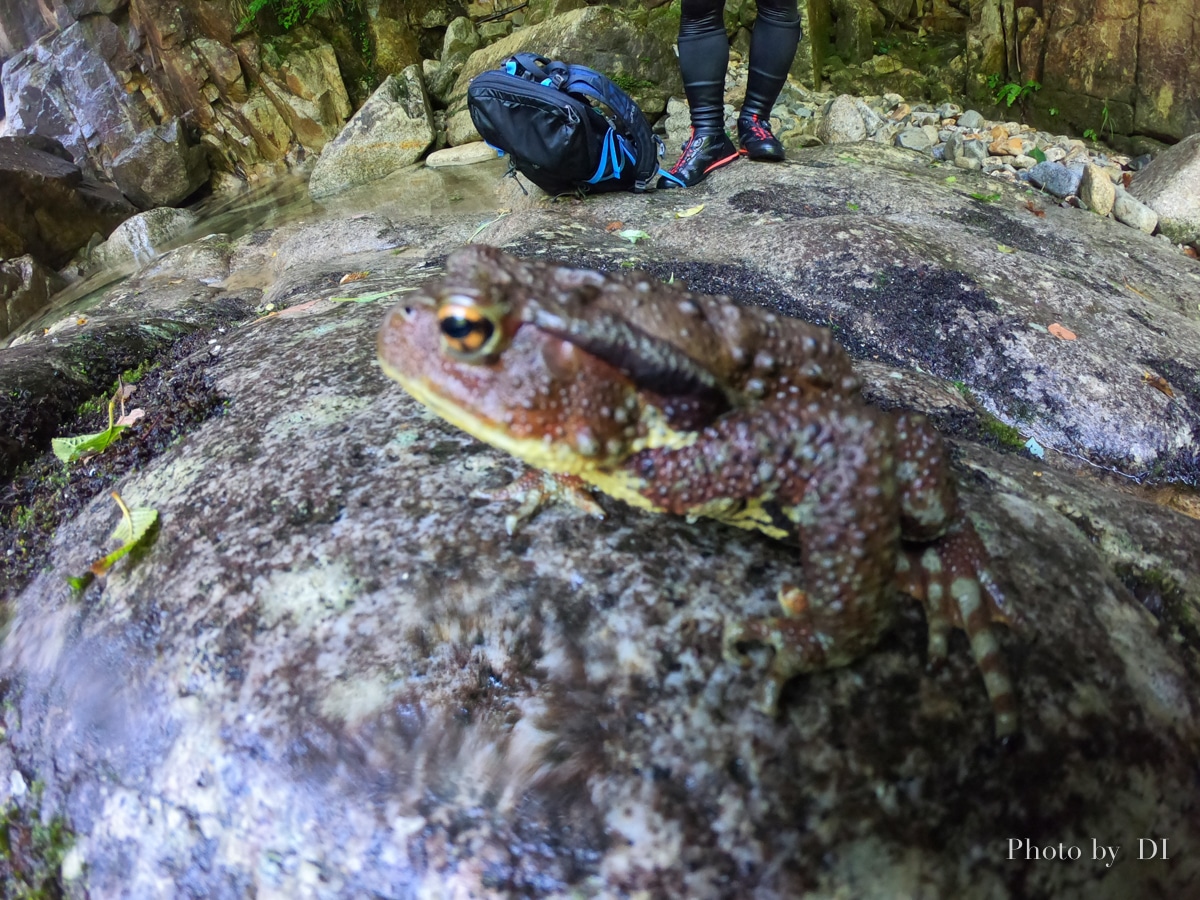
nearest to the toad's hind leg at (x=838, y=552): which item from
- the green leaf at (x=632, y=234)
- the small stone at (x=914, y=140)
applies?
the green leaf at (x=632, y=234)

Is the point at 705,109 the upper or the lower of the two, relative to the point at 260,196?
upper

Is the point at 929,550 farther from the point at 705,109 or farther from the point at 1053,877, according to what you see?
the point at 705,109

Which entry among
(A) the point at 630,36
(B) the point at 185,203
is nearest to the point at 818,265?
(A) the point at 630,36

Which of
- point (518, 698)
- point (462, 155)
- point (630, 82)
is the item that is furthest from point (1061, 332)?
point (462, 155)

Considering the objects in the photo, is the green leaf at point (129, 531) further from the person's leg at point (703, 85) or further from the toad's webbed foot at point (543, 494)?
the person's leg at point (703, 85)

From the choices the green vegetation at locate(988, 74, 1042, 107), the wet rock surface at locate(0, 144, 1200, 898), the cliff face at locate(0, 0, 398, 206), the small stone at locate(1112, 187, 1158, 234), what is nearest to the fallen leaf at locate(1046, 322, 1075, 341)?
the wet rock surface at locate(0, 144, 1200, 898)

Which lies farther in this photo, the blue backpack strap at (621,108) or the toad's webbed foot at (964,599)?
the blue backpack strap at (621,108)
